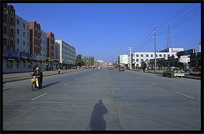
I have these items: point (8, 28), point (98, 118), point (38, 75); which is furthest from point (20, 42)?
point (98, 118)

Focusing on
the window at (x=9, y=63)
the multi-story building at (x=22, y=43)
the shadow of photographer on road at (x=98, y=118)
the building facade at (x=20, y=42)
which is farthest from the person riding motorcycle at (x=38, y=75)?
the multi-story building at (x=22, y=43)

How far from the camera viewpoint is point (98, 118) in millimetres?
6004

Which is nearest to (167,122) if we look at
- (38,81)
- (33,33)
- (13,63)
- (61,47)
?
(38,81)

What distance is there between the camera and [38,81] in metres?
13.9

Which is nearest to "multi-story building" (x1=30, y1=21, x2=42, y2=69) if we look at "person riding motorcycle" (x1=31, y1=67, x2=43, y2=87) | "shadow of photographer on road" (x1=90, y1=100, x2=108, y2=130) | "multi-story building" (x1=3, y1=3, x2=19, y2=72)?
"multi-story building" (x1=3, y1=3, x2=19, y2=72)

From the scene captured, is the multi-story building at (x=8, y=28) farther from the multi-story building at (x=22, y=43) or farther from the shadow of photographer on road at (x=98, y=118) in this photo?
the shadow of photographer on road at (x=98, y=118)

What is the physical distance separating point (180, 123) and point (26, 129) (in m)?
4.44

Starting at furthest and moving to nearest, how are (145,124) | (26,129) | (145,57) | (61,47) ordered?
(145,57), (61,47), (145,124), (26,129)

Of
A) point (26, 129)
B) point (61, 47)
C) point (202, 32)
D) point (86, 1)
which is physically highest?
point (61, 47)

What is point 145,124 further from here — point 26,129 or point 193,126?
point 26,129

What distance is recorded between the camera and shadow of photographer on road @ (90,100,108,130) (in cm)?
517

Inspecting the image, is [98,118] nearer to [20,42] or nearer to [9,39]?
[9,39]

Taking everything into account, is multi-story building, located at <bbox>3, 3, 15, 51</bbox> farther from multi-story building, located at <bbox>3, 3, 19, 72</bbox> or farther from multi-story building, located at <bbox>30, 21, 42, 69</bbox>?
multi-story building, located at <bbox>30, 21, 42, 69</bbox>

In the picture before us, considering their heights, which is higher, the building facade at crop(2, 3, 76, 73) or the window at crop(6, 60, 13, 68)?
the building facade at crop(2, 3, 76, 73)
